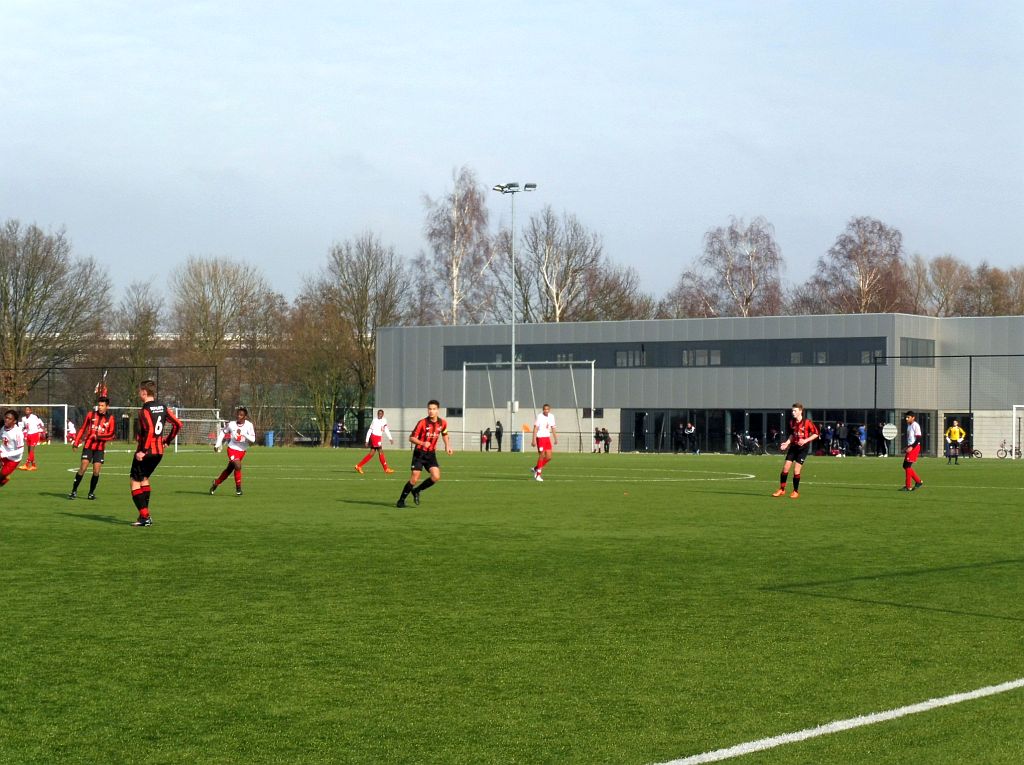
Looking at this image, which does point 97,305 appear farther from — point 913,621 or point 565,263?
point 913,621

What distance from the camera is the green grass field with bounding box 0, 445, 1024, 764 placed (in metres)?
7.01

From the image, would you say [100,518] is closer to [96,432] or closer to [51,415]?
[96,432]

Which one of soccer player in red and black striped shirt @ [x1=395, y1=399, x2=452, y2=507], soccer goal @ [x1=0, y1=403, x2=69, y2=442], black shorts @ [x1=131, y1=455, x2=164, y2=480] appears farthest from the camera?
soccer goal @ [x1=0, y1=403, x2=69, y2=442]

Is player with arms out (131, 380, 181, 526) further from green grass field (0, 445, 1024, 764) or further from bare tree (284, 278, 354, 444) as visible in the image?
bare tree (284, 278, 354, 444)

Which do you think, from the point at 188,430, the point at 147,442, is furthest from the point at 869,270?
the point at 147,442

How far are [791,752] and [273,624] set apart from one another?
16.5ft

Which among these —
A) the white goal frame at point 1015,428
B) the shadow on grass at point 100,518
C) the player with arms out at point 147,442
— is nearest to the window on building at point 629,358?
the white goal frame at point 1015,428

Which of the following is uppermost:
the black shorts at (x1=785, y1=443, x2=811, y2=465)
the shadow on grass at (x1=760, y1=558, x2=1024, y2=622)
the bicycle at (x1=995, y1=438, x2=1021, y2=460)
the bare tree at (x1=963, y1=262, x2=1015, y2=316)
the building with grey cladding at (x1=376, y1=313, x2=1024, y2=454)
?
the bare tree at (x1=963, y1=262, x2=1015, y2=316)

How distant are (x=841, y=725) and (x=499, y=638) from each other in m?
3.30

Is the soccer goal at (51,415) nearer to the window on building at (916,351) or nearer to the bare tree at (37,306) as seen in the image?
the bare tree at (37,306)

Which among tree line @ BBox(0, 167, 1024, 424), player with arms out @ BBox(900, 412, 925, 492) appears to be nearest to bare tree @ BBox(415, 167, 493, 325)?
tree line @ BBox(0, 167, 1024, 424)

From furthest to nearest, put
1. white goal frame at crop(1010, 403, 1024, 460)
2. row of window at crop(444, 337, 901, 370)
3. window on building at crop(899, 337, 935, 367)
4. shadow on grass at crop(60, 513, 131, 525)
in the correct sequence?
1. row of window at crop(444, 337, 901, 370)
2. window on building at crop(899, 337, 935, 367)
3. white goal frame at crop(1010, 403, 1024, 460)
4. shadow on grass at crop(60, 513, 131, 525)

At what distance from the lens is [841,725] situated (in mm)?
7215

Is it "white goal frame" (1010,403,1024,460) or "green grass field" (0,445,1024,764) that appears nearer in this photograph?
"green grass field" (0,445,1024,764)
